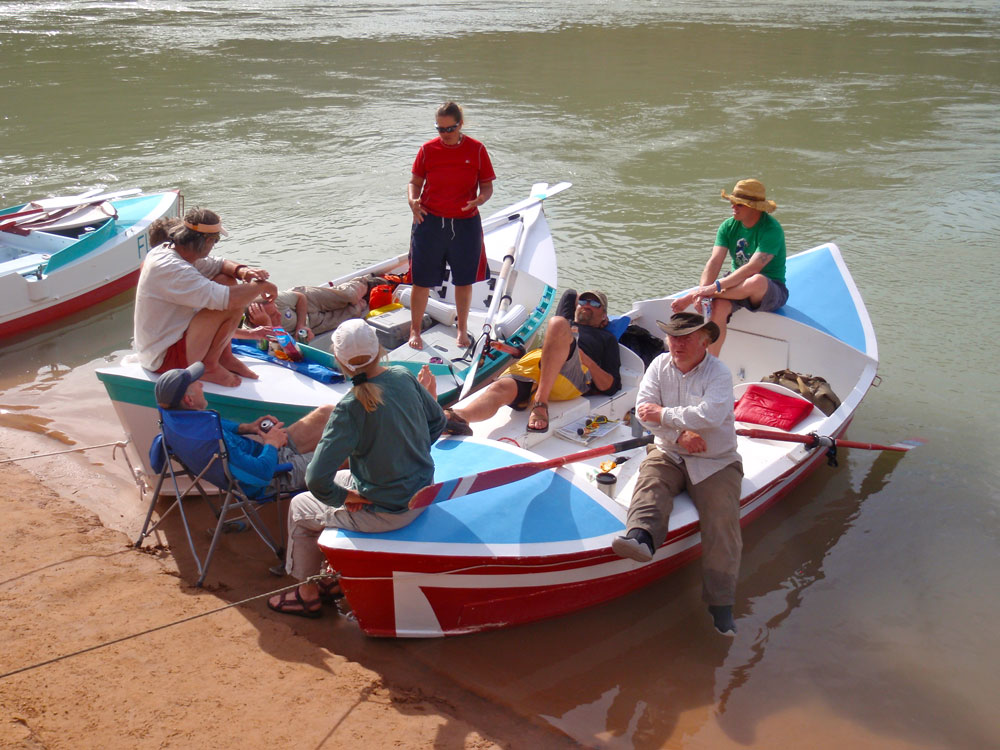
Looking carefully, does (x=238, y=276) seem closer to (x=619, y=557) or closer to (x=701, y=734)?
(x=619, y=557)

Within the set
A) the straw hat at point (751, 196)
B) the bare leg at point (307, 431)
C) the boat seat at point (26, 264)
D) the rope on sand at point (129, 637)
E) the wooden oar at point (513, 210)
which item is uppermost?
the straw hat at point (751, 196)

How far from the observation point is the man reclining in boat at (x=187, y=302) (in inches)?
190

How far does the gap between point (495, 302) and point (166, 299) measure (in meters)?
2.61

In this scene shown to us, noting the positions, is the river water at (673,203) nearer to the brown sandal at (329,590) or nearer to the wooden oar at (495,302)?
the brown sandal at (329,590)

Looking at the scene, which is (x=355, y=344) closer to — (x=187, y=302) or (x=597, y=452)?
(x=597, y=452)

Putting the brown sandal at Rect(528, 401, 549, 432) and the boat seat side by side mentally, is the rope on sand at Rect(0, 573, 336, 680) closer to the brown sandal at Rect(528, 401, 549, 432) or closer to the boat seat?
the brown sandal at Rect(528, 401, 549, 432)

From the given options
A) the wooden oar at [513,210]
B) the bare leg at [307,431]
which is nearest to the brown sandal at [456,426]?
the bare leg at [307,431]

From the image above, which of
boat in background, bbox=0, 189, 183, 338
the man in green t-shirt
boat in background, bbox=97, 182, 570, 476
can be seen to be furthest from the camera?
boat in background, bbox=0, 189, 183, 338

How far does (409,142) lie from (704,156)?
4744mm

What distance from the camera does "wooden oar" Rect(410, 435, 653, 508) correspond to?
3.90 meters

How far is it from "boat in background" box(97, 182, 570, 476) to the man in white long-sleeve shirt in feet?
6.16

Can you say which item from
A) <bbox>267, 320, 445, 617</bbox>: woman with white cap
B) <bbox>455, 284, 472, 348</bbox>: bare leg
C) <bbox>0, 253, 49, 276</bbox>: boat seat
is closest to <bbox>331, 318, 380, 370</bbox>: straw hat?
<bbox>267, 320, 445, 617</bbox>: woman with white cap

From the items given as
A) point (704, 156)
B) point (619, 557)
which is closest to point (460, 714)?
point (619, 557)

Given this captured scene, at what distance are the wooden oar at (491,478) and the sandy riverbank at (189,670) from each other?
776 millimetres
